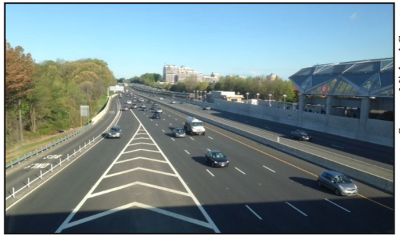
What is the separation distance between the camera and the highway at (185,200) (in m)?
13.1

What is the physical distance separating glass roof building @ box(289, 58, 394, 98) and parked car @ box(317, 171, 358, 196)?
93.4ft

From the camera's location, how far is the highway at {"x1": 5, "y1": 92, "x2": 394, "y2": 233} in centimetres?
1312

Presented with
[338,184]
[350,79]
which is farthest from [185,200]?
[350,79]

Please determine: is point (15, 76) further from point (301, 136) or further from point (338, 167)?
point (301, 136)

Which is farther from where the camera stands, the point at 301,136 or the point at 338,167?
the point at 301,136

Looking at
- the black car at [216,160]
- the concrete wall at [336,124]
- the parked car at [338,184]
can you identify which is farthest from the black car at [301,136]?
the parked car at [338,184]

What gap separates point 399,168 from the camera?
12.7 m

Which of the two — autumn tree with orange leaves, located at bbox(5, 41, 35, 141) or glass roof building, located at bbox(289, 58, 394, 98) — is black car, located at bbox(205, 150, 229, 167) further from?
glass roof building, located at bbox(289, 58, 394, 98)

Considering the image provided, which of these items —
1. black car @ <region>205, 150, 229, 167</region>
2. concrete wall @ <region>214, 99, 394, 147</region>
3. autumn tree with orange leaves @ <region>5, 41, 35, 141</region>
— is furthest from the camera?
concrete wall @ <region>214, 99, 394, 147</region>

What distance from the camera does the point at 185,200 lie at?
688 inches

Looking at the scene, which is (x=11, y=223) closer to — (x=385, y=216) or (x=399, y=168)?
(x=399, y=168)

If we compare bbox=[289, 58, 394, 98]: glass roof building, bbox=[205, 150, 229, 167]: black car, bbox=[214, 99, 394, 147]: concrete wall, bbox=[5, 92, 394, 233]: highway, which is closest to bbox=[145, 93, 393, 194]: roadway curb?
bbox=[5, 92, 394, 233]: highway

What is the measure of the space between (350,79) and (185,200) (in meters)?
42.6

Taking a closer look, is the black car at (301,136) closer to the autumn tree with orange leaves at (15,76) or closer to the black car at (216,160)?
the black car at (216,160)
